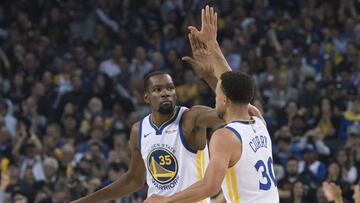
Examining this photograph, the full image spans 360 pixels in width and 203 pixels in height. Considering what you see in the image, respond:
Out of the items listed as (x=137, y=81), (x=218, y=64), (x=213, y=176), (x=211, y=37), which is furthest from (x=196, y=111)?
(x=137, y=81)

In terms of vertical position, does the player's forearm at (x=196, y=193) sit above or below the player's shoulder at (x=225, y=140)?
Answer: below

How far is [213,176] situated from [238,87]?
2.20 feet

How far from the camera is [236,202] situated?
20.3 ft

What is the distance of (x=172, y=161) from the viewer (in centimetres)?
745

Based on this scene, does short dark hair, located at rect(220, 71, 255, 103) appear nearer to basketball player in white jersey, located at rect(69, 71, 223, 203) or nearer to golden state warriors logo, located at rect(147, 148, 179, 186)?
basketball player in white jersey, located at rect(69, 71, 223, 203)

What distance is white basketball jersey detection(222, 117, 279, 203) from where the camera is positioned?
20.0 ft

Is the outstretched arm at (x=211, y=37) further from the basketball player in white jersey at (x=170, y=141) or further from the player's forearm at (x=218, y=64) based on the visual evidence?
the basketball player in white jersey at (x=170, y=141)

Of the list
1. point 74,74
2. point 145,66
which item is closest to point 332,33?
point 145,66

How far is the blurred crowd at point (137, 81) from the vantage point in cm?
1341

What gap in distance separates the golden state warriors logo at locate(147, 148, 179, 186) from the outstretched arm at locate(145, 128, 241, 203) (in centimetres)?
150

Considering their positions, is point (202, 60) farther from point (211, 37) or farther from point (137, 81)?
point (137, 81)

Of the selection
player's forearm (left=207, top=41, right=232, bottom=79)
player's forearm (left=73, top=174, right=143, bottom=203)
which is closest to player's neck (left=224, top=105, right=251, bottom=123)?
player's forearm (left=207, top=41, right=232, bottom=79)

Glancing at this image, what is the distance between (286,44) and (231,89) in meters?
10.6

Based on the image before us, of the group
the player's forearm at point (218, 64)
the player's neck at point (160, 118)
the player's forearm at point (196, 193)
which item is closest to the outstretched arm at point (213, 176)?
the player's forearm at point (196, 193)
